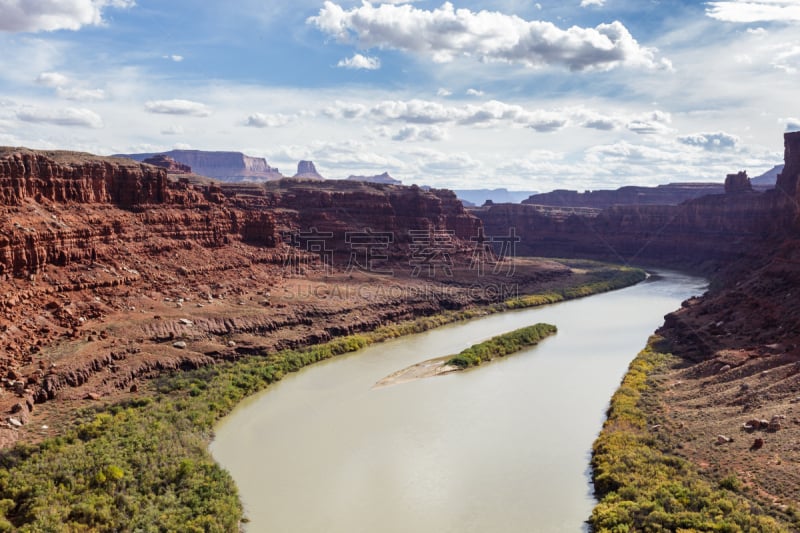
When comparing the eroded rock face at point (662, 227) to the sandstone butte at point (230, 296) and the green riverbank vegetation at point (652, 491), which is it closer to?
the sandstone butte at point (230, 296)

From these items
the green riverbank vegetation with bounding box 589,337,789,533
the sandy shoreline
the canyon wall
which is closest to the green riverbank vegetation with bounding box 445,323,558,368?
the sandy shoreline

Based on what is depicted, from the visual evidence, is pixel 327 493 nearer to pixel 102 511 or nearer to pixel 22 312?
pixel 102 511

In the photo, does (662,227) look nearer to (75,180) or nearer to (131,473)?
(75,180)

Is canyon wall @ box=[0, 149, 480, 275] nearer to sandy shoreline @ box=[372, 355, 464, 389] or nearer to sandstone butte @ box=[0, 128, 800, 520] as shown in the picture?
sandstone butte @ box=[0, 128, 800, 520]

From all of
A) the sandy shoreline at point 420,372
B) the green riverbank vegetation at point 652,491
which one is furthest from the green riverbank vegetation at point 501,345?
the green riverbank vegetation at point 652,491

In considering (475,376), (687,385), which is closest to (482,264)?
(475,376)

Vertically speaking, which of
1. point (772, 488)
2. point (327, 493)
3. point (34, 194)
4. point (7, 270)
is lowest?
point (327, 493)

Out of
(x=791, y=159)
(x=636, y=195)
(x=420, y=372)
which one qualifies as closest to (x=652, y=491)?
(x=420, y=372)

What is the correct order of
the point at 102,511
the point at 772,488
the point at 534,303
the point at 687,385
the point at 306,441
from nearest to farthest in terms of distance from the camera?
the point at 102,511 < the point at 772,488 < the point at 306,441 < the point at 687,385 < the point at 534,303
